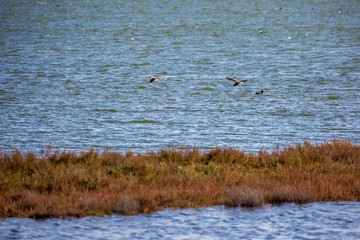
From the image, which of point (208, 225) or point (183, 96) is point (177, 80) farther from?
point (208, 225)

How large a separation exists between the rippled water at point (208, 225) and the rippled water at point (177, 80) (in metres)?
9.50

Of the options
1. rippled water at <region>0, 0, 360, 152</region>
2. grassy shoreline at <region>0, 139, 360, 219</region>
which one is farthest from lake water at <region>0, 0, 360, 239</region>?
grassy shoreline at <region>0, 139, 360, 219</region>

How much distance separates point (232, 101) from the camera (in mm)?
38594

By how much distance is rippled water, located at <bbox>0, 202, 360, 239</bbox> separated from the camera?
10.8 m

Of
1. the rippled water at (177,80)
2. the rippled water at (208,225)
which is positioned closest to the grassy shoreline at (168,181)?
the rippled water at (208,225)

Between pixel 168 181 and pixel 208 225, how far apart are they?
8.17 feet

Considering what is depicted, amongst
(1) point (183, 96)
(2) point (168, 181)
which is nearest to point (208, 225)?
(2) point (168, 181)

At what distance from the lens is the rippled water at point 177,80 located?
26.4 meters

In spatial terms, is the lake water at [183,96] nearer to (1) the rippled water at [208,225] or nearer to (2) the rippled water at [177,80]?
(1) the rippled water at [208,225]

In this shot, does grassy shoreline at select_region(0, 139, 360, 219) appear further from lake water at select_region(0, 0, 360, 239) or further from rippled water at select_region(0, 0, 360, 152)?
rippled water at select_region(0, 0, 360, 152)

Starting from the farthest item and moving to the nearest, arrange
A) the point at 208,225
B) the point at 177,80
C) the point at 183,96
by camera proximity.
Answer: the point at 177,80 → the point at 183,96 → the point at 208,225

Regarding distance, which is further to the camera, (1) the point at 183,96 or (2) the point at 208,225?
(1) the point at 183,96

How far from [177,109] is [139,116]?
12.5 ft

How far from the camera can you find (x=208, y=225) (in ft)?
37.4
